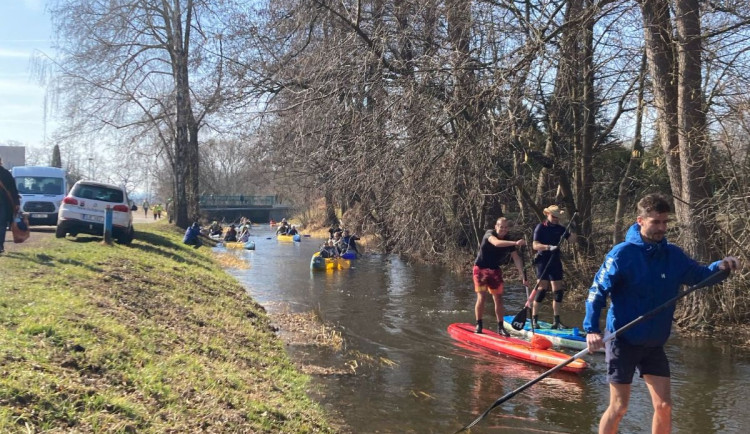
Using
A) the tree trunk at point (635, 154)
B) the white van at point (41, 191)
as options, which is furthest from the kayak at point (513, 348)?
the white van at point (41, 191)

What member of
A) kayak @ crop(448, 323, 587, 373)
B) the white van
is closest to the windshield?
the white van

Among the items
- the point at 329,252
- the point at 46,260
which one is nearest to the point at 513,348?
the point at 46,260

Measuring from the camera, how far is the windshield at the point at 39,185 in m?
21.9

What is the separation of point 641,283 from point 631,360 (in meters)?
0.58

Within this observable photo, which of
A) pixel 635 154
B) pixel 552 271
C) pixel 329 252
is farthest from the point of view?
pixel 329 252

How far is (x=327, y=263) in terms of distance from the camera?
69.9 ft

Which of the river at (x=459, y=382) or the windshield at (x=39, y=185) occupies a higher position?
the windshield at (x=39, y=185)

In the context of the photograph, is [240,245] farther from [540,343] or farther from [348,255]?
[540,343]

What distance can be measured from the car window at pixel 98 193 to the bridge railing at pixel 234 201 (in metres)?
49.6

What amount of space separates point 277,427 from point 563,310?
9.81 metres

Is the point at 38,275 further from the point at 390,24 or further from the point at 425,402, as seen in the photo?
the point at 390,24

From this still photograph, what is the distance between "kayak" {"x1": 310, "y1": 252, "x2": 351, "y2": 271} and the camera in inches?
819

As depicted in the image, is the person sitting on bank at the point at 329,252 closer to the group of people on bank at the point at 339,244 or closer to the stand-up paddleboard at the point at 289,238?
the group of people on bank at the point at 339,244

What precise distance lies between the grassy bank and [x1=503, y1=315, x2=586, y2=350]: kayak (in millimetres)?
4179
